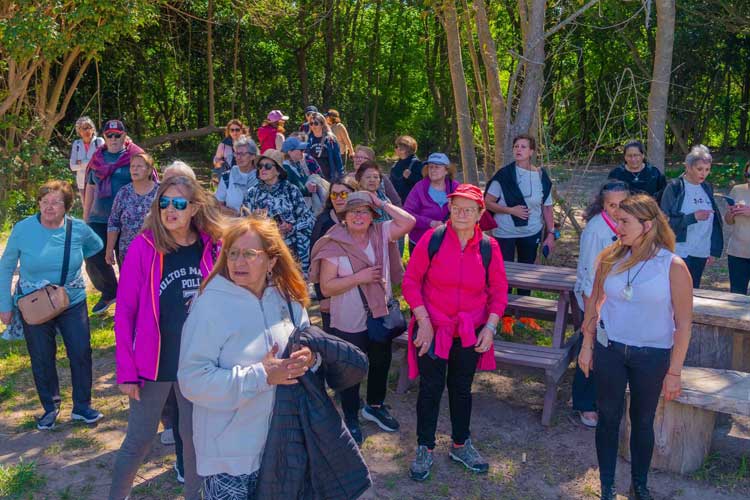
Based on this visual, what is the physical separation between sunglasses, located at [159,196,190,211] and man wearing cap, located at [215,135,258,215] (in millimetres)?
3210

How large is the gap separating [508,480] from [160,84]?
2092 centimetres

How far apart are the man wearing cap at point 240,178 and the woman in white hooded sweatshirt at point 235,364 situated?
3.95m

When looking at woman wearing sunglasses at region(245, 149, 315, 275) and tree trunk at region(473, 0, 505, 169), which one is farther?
tree trunk at region(473, 0, 505, 169)

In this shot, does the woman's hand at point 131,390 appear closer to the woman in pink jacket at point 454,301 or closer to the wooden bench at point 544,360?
the woman in pink jacket at point 454,301

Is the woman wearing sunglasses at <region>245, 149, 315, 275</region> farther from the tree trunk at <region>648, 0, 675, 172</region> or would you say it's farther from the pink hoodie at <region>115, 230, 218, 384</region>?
the tree trunk at <region>648, 0, 675, 172</region>

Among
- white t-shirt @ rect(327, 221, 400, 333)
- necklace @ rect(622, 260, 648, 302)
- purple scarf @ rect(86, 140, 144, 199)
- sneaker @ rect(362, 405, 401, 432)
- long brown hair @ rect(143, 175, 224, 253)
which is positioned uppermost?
purple scarf @ rect(86, 140, 144, 199)

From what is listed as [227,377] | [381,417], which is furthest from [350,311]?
[227,377]

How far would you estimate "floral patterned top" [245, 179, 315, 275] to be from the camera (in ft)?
20.3

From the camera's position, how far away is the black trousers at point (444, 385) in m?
A: 4.33

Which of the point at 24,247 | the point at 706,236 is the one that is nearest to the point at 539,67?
the point at 706,236

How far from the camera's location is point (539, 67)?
25.3ft

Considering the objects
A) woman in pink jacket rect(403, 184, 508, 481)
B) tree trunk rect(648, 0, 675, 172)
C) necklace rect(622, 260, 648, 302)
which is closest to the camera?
necklace rect(622, 260, 648, 302)

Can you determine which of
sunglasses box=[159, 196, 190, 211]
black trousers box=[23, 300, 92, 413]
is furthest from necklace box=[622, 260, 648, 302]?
black trousers box=[23, 300, 92, 413]

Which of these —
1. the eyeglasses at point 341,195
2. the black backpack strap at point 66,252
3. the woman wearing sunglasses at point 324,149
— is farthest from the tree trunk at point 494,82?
the black backpack strap at point 66,252
